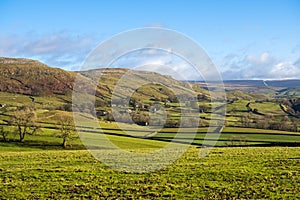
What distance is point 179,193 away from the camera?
60.6ft

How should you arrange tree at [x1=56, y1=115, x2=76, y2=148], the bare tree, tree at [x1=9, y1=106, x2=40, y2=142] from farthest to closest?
tree at [x1=9, y1=106, x2=40, y2=142], the bare tree, tree at [x1=56, y1=115, x2=76, y2=148]

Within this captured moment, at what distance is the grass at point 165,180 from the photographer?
1840 cm

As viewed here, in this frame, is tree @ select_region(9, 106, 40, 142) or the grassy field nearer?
the grassy field

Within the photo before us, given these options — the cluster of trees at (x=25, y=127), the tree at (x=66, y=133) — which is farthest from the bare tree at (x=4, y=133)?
the tree at (x=66, y=133)

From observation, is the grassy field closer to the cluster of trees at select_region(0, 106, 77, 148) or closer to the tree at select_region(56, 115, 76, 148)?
the tree at select_region(56, 115, 76, 148)

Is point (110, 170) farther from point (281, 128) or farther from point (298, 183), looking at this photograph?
point (281, 128)

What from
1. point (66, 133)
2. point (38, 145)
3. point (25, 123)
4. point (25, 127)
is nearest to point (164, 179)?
point (66, 133)

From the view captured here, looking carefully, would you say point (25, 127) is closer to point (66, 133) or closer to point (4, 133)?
point (4, 133)

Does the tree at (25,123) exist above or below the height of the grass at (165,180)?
above

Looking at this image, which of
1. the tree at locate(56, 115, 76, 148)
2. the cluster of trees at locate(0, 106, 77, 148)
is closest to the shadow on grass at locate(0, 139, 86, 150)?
the tree at locate(56, 115, 76, 148)

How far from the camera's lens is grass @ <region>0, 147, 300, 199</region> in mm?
18398

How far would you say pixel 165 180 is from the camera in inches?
846

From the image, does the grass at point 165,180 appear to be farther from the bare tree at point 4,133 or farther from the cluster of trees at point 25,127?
the bare tree at point 4,133

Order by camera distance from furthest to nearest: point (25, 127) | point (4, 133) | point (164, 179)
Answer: point (25, 127), point (4, 133), point (164, 179)
